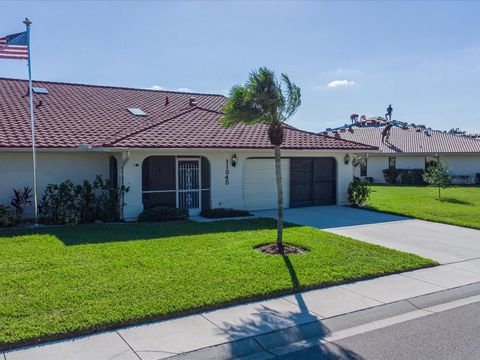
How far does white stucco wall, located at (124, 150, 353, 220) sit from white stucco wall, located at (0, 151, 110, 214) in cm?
180

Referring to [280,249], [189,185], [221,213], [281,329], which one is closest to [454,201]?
[221,213]

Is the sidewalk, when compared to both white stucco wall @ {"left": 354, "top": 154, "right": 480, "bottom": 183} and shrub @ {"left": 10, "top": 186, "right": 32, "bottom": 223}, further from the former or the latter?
white stucco wall @ {"left": 354, "top": 154, "right": 480, "bottom": 183}

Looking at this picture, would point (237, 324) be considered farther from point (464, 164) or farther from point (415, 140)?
point (415, 140)

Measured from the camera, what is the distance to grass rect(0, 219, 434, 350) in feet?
19.6

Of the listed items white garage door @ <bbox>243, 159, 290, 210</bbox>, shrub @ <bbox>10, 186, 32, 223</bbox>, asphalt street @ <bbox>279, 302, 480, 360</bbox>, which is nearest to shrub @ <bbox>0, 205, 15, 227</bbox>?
shrub @ <bbox>10, 186, 32, 223</bbox>

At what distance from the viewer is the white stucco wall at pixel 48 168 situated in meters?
14.0

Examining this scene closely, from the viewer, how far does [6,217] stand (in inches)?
496

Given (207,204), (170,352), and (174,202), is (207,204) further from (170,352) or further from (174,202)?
(170,352)

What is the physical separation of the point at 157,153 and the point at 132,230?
3.23m

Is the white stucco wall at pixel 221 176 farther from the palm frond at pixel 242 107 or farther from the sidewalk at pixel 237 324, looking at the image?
the sidewalk at pixel 237 324

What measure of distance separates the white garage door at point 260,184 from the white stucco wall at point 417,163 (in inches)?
791

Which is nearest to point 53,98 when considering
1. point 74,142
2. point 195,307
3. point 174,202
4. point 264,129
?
point 74,142

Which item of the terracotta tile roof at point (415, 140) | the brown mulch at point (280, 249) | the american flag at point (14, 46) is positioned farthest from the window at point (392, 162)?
the american flag at point (14, 46)

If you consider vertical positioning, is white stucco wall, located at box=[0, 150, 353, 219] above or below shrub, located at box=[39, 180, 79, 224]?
above
